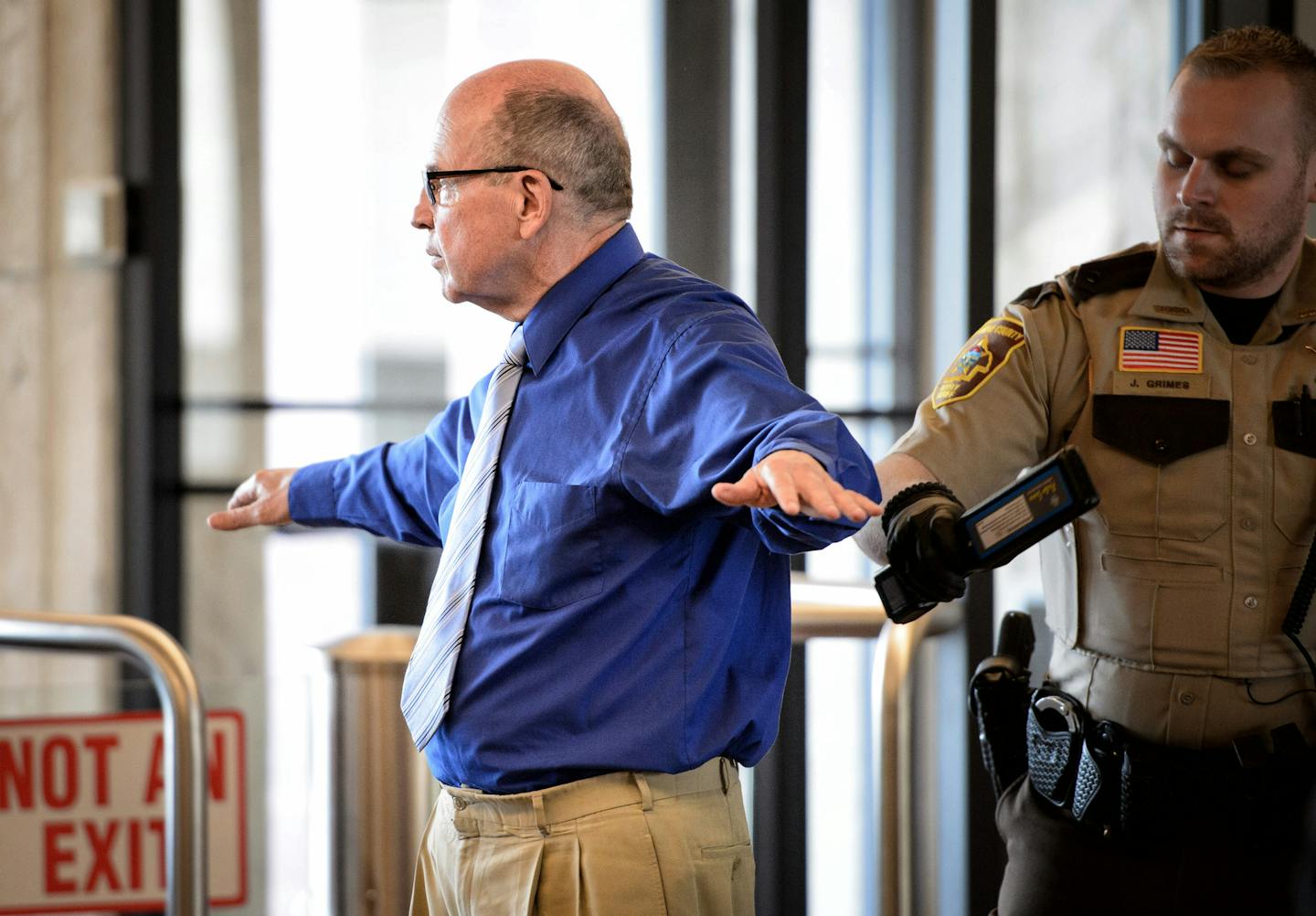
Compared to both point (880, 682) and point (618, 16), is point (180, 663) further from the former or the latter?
point (618, 16)

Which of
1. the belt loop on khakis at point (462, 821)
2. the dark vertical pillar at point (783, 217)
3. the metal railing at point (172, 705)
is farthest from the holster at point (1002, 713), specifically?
the dark vertical pillar at point (783, 217)

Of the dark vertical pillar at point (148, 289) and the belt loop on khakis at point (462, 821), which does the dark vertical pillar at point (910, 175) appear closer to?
the dark vertical pillar at point (148, 289)

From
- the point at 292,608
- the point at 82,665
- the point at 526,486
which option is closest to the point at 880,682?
the point at 526,486

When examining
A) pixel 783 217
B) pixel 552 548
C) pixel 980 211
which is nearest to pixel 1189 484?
pixel 552 548

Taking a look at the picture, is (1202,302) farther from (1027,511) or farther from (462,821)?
(462,821)

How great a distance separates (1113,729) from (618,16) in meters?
2.39

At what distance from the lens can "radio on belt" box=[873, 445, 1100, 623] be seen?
49.7 inches

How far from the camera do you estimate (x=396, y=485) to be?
174 cm

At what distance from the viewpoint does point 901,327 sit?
3.43m

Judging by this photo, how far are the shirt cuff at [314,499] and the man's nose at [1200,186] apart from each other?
1023mm

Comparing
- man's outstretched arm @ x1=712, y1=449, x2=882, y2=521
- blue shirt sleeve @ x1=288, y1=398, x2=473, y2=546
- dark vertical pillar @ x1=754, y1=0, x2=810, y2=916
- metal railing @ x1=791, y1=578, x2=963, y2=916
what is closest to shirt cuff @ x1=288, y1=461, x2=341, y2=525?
blue shirt sleeve @ x1=288, y1=398, x2=473, y2=546

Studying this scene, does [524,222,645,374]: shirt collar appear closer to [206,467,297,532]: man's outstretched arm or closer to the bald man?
the bald man

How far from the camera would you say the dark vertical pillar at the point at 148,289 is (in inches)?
134

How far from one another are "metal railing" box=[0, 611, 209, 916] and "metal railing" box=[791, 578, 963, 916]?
864 millimetres
